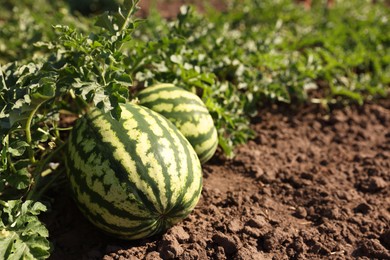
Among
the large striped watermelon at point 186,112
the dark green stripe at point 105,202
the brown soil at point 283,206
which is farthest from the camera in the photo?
the large striped watermelon at point 186,112

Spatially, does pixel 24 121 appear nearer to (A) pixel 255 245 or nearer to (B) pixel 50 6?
(A) pixel 255 245

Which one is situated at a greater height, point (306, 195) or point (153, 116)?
point (153, 116)

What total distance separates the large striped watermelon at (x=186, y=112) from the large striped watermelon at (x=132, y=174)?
1.25 ft

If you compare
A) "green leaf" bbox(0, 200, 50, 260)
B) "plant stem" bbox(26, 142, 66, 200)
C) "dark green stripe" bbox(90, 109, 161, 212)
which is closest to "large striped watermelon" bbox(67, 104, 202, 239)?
"dark green stripe" bbox(90, 109, 161, 212)

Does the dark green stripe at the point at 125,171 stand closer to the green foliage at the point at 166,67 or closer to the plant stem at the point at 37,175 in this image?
the green foliage at the point at 166,67

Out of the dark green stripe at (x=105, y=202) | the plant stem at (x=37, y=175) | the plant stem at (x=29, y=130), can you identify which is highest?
the plant stem at (x=29, y=130)

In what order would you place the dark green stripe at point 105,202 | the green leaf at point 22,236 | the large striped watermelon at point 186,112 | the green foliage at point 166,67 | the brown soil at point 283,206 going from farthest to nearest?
1. the large striped watermelon at point 186,112
2. the brown soil at point 283,206
3. the green foliage at point 166,67
4. the dark green stripe at point 105,202
5. the green leaf at point 22,236

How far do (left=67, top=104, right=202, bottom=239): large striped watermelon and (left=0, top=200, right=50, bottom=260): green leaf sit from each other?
1.08ft

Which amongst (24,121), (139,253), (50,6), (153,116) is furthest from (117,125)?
(50,6)

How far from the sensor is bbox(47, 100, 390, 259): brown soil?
125 inches

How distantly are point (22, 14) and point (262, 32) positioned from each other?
7.97 feet

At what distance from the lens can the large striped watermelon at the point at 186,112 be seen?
3561mm

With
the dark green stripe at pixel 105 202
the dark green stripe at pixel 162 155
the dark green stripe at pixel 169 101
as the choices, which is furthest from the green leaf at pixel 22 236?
the dark green stripe at pixel 169 101

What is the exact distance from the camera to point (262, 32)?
5.57 meters
